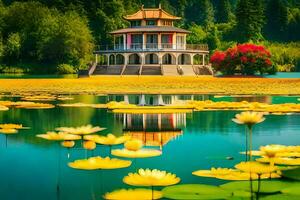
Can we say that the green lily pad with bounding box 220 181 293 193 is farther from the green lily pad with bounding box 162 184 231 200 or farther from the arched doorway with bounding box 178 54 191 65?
the arched doorway with bounding box 178 54 191 65

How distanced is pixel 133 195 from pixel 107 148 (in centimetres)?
293

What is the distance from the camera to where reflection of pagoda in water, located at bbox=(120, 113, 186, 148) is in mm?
9125

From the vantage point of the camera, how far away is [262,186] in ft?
17.5

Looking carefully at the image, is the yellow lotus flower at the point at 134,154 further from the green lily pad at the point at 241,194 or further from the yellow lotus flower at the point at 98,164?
the green lily pad at the point at 241,194

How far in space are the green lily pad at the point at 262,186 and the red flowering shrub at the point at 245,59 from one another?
3992 cm

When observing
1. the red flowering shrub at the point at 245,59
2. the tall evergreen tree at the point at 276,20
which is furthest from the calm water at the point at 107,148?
the tall evergreen tree at the point at 276,20

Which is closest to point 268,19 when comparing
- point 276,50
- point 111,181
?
point 276,50

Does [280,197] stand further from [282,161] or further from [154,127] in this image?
[154,127]

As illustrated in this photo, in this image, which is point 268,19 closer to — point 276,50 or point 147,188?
point 276,50

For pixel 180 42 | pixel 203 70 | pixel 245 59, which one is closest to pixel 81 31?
pixel 180 42

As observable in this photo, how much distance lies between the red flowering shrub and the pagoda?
137 cm

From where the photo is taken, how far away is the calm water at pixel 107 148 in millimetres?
5606

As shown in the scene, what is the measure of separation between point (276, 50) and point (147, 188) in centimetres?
6317

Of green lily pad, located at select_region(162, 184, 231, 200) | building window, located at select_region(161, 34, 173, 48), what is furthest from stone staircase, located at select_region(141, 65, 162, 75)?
green lily pad, located at select_region(162, 184, 231, 200)
